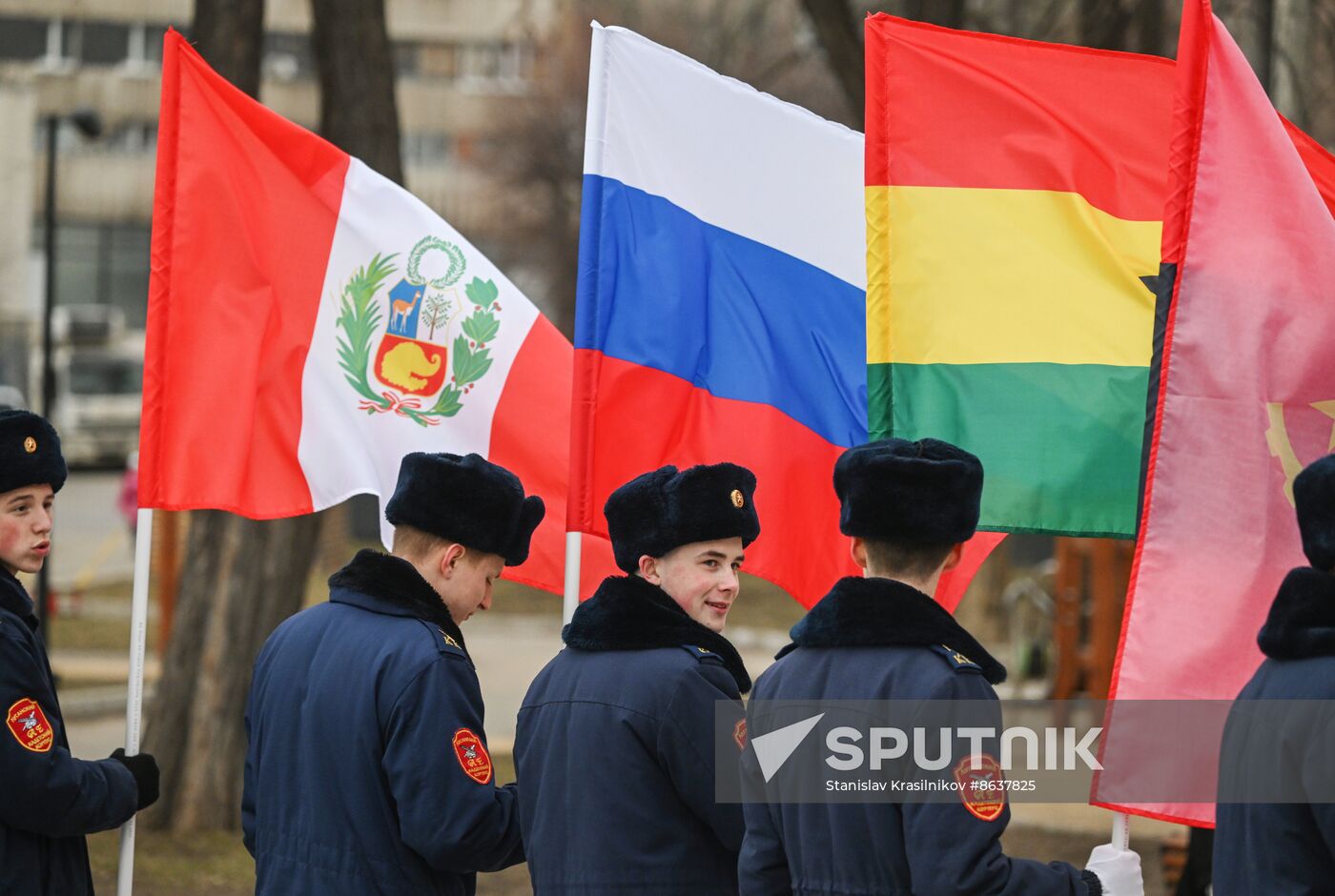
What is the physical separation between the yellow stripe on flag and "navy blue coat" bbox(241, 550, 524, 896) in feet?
5.05

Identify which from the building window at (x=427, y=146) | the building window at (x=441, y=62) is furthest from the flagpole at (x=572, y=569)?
the building window at (x=441, y=62)

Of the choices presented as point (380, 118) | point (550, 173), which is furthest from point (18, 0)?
point (380, 118)

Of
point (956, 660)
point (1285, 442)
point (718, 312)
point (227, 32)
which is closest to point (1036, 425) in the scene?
point (1285, 442)

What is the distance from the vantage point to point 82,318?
43.3 metres

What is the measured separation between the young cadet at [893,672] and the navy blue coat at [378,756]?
30.3 inches

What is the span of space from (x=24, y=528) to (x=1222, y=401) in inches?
116

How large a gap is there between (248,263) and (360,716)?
6.69ft

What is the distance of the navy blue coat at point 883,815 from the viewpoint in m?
3.45

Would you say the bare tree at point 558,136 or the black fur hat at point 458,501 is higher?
the bare tree at point 558,136

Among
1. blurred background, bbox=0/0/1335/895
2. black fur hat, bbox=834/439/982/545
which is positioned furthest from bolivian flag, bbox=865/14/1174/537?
blurred background, bbox=0/0/1335/895

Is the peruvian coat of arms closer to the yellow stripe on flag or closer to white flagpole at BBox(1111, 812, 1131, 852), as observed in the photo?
the yellow stripe on flag

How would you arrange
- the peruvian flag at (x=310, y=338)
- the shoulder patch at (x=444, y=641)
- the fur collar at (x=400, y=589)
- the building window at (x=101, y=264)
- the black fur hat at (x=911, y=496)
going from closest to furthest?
the black fur hat at (x=911, y=496) → the shoulder patch at (x=444, y=641) → the fur collar at (x=400, y=589) → the peruvian flag at (x=310, y=338) → the building window at (x=101, y=264)

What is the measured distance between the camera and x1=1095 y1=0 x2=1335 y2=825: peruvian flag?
4277 millimetres

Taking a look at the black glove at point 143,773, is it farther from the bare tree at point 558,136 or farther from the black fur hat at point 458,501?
the bare tree at point 558,136
